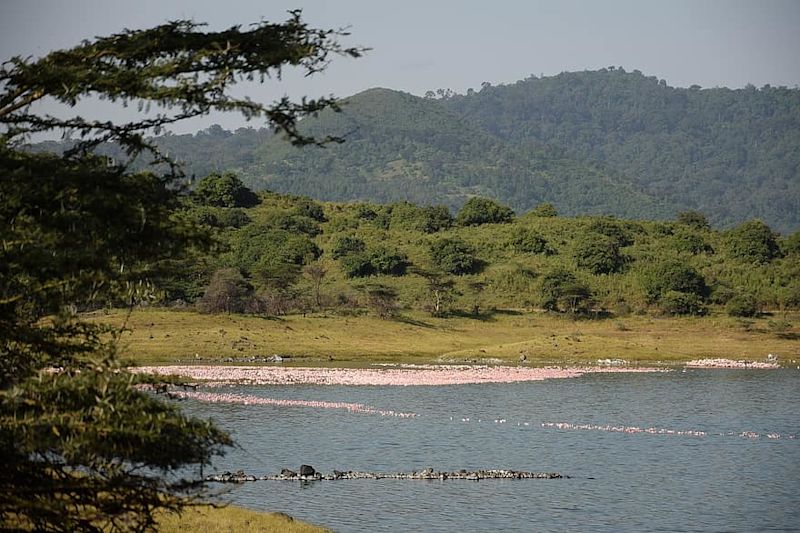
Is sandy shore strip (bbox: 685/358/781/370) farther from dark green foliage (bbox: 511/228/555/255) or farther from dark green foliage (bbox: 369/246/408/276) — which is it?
dark green foliage (bbox: 511/228/555/255)

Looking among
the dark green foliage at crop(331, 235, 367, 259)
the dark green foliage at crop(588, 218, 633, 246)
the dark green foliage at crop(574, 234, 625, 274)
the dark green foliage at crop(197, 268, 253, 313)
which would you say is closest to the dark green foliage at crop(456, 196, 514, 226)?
the dark green foliage at crop(588, 218, 633, 246)

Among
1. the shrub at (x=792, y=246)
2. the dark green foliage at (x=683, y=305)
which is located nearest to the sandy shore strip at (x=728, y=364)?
the dark green foliage at (x=683, y=305)

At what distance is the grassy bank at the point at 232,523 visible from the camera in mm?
20891

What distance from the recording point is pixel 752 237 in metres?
120

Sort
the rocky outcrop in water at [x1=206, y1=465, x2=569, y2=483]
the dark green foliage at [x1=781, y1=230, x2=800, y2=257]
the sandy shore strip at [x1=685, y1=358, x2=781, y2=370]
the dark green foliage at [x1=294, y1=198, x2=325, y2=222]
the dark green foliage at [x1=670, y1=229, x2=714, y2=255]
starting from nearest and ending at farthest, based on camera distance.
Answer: the rocky outcrop in water at [x1=206, y1=465, x2=569, y2=483] < the sandy shore strip at [x1=685, y1=358, x2=781, y2=370] < the dark green foliage at [x1=781, y1=230, x2=800, y2=257] < the dark green foliage at [x1=670, y1=229, x2=714, y2=255] < the dark green foliage at [x1=294, y1=198, x2=325, y2=222]

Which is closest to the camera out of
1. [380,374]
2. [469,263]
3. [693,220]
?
[380,374]

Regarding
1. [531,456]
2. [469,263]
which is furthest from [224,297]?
[531,456]

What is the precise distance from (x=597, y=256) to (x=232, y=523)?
92.7 metres

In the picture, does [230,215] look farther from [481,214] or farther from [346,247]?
[481,214]

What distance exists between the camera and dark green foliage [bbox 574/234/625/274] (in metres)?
110

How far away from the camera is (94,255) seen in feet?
40.7

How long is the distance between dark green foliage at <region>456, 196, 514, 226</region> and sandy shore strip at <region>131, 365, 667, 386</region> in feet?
240

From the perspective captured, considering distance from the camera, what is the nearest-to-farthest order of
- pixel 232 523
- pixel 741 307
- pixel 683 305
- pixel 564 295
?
pixel 232 523 < pixel 741 307 < pixel 564 295 < pixel 683 305

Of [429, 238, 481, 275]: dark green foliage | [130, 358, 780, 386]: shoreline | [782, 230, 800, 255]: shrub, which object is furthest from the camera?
[782, 230, 800, 255]: shrub
